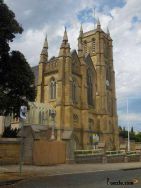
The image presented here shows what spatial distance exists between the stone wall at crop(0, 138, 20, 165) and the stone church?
23855 mm

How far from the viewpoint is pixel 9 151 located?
21.1 metres

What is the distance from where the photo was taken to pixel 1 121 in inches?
1522

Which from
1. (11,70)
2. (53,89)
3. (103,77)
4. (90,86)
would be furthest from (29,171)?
(103,77)

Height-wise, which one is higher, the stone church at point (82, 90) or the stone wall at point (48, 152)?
the stone church at point (82, 90)

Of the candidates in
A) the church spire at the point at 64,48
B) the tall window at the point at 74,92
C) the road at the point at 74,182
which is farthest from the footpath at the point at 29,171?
the church spire at the point at 64,48

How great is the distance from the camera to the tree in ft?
57.4

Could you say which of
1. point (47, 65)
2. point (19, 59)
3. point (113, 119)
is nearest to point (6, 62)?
point (19, 59)

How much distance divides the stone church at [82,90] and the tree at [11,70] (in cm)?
2753

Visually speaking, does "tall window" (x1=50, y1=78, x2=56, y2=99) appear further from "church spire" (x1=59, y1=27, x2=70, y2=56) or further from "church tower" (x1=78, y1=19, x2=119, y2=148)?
"church tower" (x1=78, y1=19, x2=119, y2=148)

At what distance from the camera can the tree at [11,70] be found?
688 inches

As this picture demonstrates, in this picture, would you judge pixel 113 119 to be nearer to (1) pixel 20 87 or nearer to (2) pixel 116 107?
(2) pixel 116 107

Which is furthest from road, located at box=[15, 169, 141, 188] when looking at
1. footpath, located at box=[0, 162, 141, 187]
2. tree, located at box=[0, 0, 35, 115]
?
tree, located at box=[0, 0, 35, 115]

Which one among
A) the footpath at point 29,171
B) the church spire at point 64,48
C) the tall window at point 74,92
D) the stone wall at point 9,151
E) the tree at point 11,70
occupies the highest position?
the church spire at point 64,48

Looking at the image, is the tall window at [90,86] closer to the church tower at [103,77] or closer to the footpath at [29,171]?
the church tower at [103,77]
